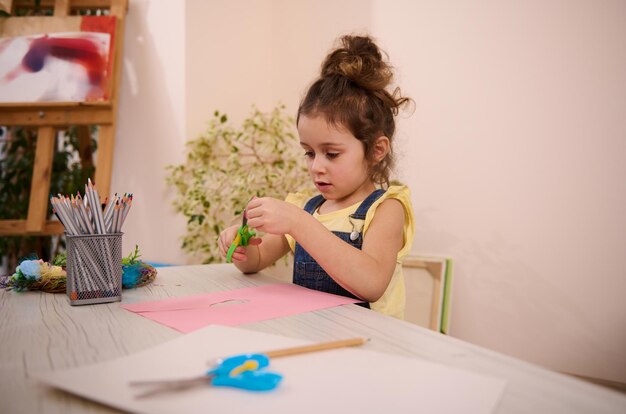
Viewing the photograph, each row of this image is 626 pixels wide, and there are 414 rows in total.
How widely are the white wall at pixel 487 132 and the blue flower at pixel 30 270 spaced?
136cm

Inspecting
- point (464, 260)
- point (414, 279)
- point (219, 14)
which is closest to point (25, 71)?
point (219, 14)

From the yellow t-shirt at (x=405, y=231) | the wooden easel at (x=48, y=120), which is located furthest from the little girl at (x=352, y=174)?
the wooden easel at (x=48, y=120)

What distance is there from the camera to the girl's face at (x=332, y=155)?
108 centimetres

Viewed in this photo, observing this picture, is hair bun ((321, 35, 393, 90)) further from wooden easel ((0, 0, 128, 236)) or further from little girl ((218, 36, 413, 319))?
wooden easel ((0, 0, 128, 236))

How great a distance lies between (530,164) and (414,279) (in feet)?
2.03

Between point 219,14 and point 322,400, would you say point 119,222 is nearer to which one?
point 322,400

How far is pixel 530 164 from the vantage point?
5.81ft

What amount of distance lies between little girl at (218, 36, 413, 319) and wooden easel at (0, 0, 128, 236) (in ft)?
3.95

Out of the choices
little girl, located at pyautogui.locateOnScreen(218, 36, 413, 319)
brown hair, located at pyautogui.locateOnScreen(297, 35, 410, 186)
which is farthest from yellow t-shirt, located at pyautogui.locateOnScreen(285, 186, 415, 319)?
brown hair, located at pyautogui.locateOnScreen(297, 35, 410, 186)

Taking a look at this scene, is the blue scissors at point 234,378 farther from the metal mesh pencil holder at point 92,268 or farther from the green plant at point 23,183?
the green plant at point 23,183

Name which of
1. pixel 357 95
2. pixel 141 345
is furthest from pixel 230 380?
pixel 357 95

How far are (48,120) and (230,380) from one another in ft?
6.46

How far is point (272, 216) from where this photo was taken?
872 millimetres

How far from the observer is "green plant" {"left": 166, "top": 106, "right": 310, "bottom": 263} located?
81.4 inches
